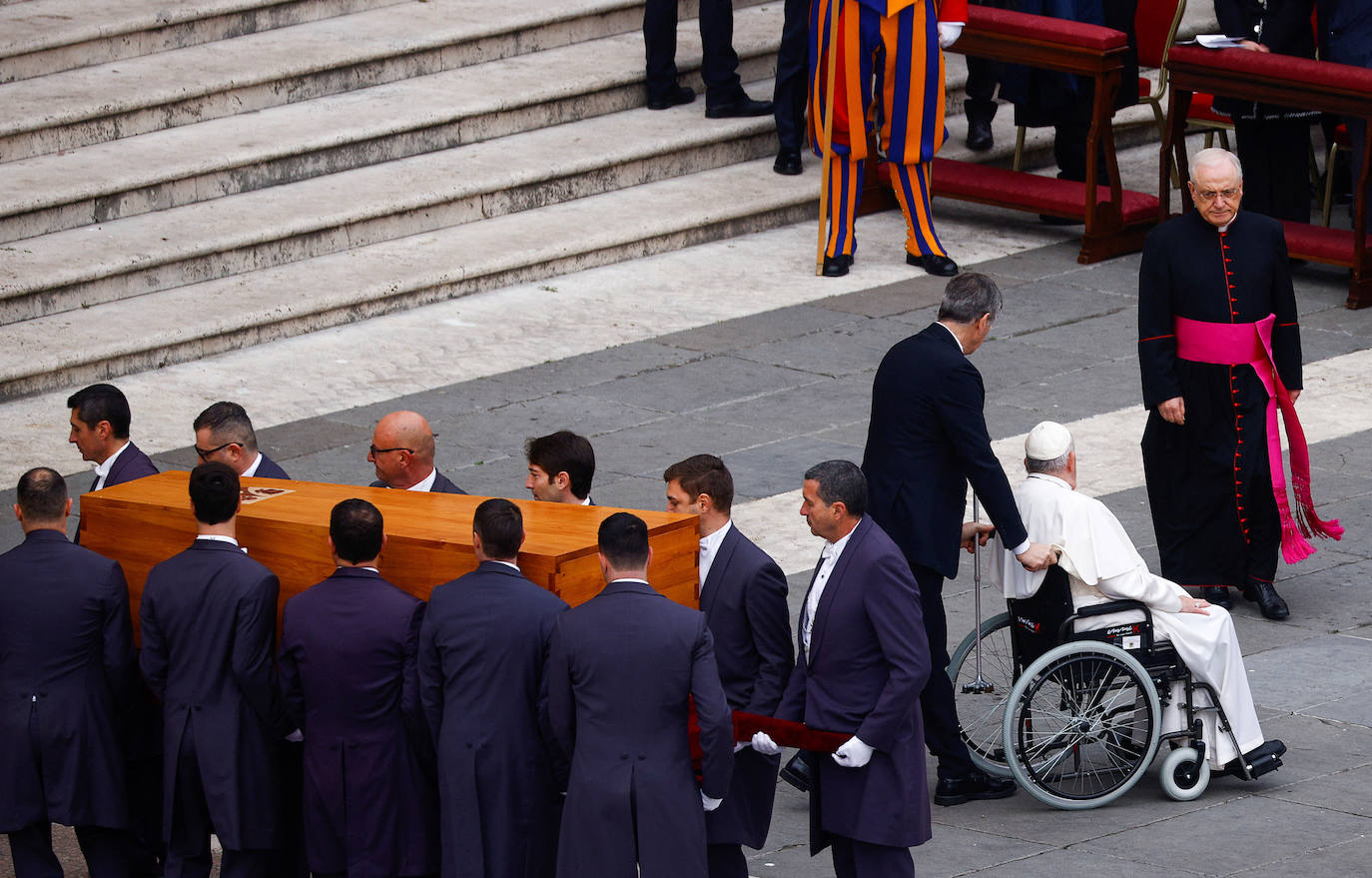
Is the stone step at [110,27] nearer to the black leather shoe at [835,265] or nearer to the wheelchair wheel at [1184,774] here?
the black leather shoe at [835,265]

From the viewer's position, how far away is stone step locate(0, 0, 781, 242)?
41.3 feet

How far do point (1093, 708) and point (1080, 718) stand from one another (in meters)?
0.06

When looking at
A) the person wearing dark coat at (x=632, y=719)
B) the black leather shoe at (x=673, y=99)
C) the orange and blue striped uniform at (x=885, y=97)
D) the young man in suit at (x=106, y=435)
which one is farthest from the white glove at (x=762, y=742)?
the black leather shoe at (x=673, y=99)

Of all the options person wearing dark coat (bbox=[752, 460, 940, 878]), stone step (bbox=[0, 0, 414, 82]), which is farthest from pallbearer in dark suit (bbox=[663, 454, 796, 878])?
stone step (bbox=[0, 0, 414, 82])

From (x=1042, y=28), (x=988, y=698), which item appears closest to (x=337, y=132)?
(x=1042, y=28)

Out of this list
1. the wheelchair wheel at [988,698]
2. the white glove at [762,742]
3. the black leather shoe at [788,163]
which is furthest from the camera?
the black leather shoe at [788,163]

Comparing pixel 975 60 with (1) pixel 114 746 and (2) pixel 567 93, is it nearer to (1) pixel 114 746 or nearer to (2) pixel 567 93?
(2) pixel 567 93

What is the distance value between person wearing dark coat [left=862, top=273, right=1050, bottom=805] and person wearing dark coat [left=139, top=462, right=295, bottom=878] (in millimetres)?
2050

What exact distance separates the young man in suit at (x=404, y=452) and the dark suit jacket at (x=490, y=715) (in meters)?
1.24

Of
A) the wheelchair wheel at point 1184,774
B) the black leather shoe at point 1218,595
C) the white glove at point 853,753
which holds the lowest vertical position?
the black leather shoe at point 1218,595

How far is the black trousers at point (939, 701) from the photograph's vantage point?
7.03 m

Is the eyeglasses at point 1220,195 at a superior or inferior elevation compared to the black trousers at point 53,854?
superior

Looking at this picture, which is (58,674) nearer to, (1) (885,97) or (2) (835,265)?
(2) (835,265)

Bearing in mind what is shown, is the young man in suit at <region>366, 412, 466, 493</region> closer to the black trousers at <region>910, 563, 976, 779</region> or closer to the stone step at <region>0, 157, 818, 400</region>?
the black trousers at <region>910, 563, 976, 779</region>
